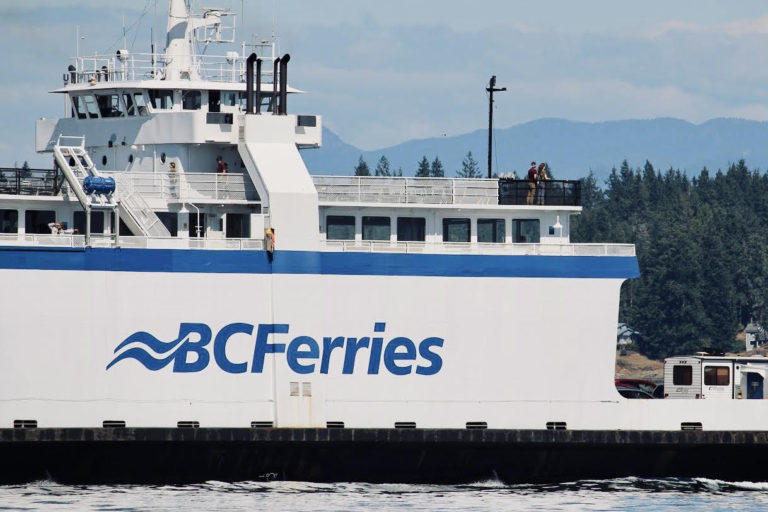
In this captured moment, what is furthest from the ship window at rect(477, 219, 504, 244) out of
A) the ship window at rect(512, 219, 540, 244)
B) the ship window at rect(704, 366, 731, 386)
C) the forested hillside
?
the forested hillside

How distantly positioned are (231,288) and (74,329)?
3.10 metres

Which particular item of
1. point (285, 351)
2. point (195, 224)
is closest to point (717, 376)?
point (285, 351)

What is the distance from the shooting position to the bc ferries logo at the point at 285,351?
3022 centimetres

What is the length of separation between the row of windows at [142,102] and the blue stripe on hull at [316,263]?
4.00 metres

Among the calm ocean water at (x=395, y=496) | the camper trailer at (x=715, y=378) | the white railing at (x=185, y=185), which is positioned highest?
the white railing at (x=185, y=185)

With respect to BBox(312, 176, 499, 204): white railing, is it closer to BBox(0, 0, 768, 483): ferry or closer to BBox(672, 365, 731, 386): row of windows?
BBox(0, 0, 768, 483): ferry

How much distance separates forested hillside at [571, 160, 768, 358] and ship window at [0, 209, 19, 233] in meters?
66.2

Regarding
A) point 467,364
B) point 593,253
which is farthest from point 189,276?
point 593,253

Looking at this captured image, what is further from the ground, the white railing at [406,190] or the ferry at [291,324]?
the white railing at [406,190]

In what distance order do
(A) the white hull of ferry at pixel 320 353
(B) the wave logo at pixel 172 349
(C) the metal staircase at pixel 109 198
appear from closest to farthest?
1. (A) the white hull of ferry at pixel 320 353
2. (B) the wave logo at pixel 172 349
3. (C) the metal staircase at pixel 109 198

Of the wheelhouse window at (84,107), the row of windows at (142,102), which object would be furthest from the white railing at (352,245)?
the wheelhouse window at (84,107)

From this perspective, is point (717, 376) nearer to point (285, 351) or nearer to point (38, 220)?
point (285, 351)

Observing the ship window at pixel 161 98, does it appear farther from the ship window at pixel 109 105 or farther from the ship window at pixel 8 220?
the ship window at pixel 8 220

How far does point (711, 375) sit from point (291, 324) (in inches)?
368
